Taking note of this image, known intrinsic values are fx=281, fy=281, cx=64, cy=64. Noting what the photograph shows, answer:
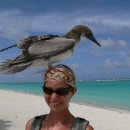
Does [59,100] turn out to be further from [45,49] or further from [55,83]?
[45,49]

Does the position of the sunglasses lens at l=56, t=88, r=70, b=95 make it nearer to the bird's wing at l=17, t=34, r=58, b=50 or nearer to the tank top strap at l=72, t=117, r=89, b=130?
the tank top strap at l=72, t=117, r=89, b=130

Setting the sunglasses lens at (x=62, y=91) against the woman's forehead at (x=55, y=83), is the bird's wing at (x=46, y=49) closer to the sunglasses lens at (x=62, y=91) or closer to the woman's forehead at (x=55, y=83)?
the woman's forehead at (x=55, y=83)

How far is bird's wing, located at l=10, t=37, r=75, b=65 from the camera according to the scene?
11.2 feet

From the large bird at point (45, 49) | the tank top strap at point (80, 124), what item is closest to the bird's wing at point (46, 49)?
the large bird at point (45, 49)

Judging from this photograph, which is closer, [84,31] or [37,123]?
[37,123]

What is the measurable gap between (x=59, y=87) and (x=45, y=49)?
859 mm

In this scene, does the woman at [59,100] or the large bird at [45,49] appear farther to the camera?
the large bird at [45,49]

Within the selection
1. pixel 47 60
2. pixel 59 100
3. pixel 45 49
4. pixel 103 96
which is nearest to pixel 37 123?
pixel 59 100

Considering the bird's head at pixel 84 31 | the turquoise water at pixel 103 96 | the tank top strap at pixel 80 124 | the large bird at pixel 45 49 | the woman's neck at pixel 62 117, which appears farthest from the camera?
the turquoise water at pixel 103 96

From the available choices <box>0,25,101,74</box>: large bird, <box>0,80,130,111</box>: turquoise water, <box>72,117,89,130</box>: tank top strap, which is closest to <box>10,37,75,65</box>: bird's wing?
<box>0,25,101,74</box>: large bird

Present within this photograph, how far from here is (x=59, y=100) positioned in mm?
2771

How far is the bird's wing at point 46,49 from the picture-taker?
3404 millimetres

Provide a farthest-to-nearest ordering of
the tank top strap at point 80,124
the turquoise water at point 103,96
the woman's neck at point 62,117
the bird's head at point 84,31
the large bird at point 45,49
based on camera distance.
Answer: the turquoise water at point 103,96
the bird's head at point 84,31
the large bird at point 45,49
the woman's neck at point 62,117
the tank top strap at point 80,124

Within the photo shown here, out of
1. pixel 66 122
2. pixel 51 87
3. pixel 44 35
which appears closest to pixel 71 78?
pixel 51 87
